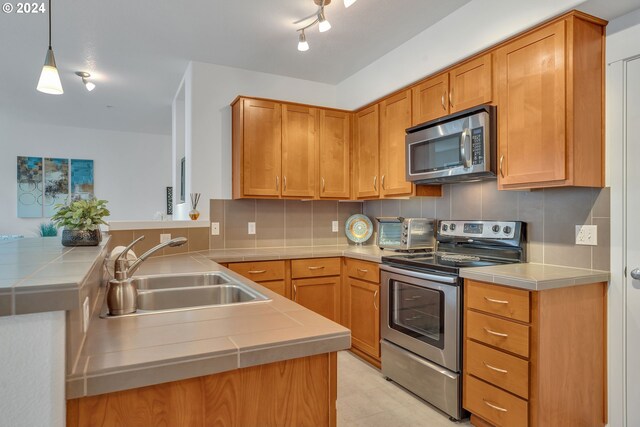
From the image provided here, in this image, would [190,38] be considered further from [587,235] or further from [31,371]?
[587,235]

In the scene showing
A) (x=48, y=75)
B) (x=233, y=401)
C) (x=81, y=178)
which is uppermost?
(x=48, y=75)

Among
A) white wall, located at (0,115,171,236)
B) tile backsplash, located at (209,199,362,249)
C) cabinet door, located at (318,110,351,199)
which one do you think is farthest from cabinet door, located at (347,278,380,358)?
white wall, located at (0,115,171,236)

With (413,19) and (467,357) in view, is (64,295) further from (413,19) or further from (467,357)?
(413,19)

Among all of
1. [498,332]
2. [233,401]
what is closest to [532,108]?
[498,332]

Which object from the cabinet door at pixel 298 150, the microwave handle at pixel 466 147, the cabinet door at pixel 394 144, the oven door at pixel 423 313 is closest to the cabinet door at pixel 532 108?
the microwave handle at pixel 466 147

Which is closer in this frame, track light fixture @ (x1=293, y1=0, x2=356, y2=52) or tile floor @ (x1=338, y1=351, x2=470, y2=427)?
tile floor @ (x1=338, y1=351, x2=470, y2=427)

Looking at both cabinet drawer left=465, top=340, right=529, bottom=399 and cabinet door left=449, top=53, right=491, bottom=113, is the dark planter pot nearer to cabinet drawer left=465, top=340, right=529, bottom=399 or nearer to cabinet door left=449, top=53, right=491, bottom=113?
cabinet drawer left=465, top=340, right=529, bottom=399

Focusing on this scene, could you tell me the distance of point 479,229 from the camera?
2.63 m

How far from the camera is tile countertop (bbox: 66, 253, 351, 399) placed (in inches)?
31.4

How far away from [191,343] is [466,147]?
2.02m

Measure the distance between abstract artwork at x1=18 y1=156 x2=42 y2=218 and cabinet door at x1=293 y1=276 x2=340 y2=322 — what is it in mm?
4708

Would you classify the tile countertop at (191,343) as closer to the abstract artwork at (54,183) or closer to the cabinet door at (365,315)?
the cabinet door at (365,315)

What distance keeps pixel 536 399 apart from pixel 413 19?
2453 mm

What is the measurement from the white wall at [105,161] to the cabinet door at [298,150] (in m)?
3.81
